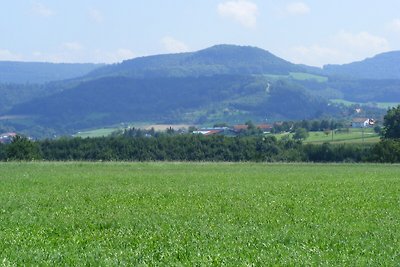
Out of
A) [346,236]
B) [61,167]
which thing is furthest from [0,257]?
[61,167]

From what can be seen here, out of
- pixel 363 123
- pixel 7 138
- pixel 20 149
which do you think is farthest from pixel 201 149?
pixel 7 138

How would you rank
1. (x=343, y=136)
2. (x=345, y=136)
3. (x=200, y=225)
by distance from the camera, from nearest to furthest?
1. (x=200, y=225)
2. (x=345, y=136)
3. (x=343, y=136)

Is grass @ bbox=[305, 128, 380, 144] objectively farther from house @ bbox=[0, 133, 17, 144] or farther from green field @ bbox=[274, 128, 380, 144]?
house @ bbox=[0, 133, 17, 144]

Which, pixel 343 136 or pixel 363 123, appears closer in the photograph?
pixel 343 136

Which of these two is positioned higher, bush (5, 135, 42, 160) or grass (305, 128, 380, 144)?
bush (5, 135, 42, 160)

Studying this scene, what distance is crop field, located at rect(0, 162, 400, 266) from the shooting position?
14.0 metres

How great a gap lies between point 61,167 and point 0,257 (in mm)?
35873

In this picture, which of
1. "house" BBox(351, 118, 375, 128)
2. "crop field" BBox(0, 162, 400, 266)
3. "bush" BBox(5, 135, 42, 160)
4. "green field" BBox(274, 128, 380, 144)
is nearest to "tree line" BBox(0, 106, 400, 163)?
"bush" BBox(5, 135, 42, 160)

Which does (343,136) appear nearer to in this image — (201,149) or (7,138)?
(201,149)

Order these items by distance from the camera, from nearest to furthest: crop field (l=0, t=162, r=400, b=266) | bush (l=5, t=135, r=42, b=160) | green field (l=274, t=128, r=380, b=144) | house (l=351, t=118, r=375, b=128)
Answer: crop field (l=0, t=162, r=400, b=266) < bush (l=5, t=135, r=42, b=160) < green field (l=274, t=128, r=380, b=144) < house (l=351, t=118, r=375, b=128)

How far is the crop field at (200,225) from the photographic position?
14.0 meters

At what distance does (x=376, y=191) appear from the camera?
1110 inches

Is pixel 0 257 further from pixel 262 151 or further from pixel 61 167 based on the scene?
pixel 262 151

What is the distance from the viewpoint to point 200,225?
59.9ft
